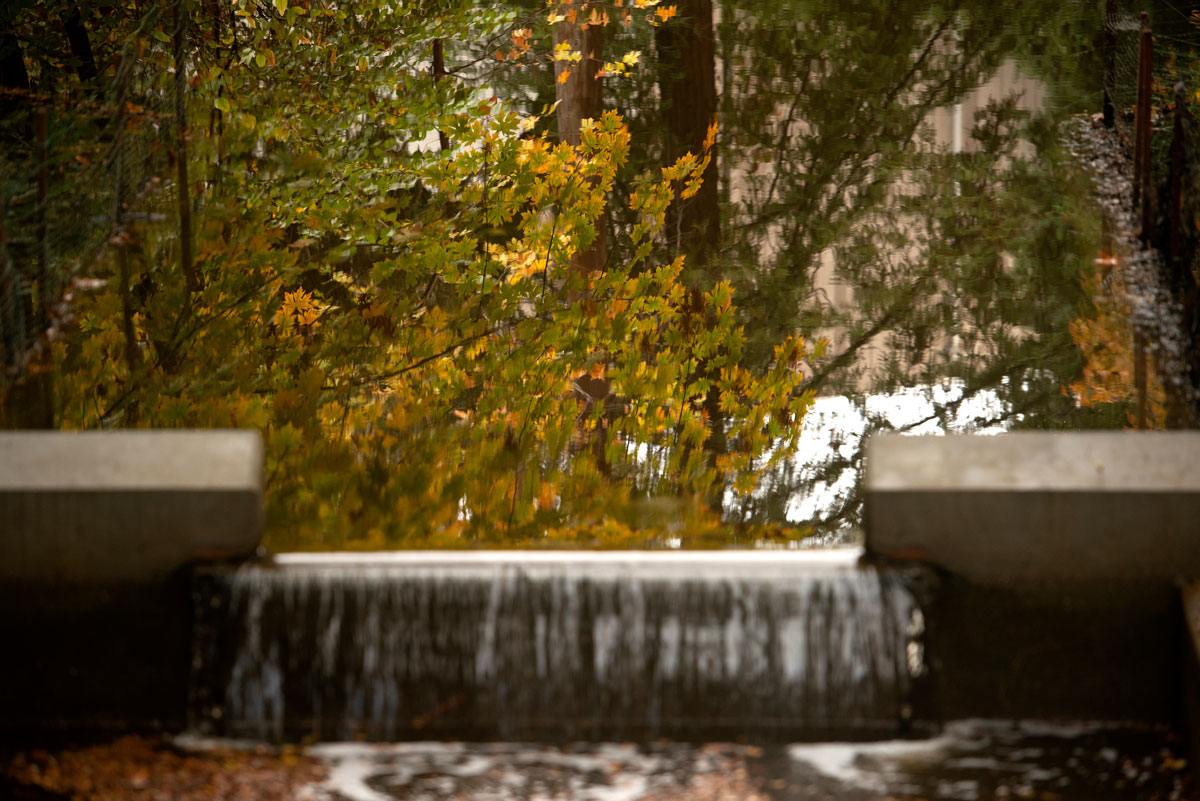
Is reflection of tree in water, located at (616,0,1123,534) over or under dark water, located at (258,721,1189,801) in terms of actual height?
over

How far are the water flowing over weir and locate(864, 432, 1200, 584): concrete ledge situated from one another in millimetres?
286

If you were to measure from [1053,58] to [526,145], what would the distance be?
26.8ft

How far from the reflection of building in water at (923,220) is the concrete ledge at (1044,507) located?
27.5 ft

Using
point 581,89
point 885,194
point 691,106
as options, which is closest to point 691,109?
point 691,106

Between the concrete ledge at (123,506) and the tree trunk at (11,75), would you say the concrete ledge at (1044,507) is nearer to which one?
the concrete ledge at (123,506)

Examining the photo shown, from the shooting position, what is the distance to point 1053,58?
573 inches

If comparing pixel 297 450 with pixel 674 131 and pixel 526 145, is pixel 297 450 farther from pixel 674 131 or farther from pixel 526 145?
pixel 674 131

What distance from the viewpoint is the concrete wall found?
4.74m

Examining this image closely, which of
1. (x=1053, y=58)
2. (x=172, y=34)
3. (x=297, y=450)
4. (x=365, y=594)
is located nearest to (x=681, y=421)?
(x=297, y=450)

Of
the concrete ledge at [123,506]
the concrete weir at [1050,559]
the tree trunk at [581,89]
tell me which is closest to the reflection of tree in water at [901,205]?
the tree trunk at [581,89]

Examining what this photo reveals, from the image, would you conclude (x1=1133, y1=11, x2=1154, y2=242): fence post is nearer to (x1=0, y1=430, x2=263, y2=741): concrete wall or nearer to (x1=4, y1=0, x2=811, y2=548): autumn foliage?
(x1=4, y1=0, x2=811, y2=548): autumn foliage

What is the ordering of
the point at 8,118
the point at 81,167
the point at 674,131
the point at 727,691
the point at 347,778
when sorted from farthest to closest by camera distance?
the point at 674,131 < the point at 8,118 < the point at 81,167 < the point at 727,691 < the point at 347,778

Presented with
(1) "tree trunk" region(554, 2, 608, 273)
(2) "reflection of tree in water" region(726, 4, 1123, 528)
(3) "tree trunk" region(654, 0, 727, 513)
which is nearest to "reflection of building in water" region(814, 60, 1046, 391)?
(2) "reflection of tree in water" region(726, 4, 1123, 528)

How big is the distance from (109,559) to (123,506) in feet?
0.74
